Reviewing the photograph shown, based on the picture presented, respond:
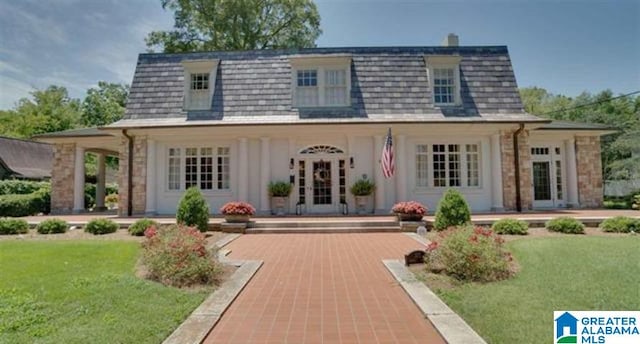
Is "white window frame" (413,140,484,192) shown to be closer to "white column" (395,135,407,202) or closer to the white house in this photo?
the white house

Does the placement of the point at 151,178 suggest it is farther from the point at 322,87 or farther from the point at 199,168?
the point at 322,87

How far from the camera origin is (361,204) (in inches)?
541

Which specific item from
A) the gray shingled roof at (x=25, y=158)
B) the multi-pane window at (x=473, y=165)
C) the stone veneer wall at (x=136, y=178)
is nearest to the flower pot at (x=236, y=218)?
the stone veneer wall at (x=136, y=178)

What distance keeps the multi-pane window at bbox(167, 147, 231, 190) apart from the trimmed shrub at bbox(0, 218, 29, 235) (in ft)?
15.4

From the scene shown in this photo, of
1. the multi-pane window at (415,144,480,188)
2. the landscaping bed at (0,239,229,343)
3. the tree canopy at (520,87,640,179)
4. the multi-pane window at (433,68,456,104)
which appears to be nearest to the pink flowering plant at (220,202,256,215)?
the landscaping bed at (0,239,229,343)

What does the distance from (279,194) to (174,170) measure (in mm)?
4441

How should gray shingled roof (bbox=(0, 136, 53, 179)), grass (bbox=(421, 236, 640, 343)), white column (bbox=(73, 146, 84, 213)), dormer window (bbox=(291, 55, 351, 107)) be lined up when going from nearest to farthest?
grass (bbox=(421, 236, 640, 343)) → dormer window (bbox=(291, 55, 351, 107)) → white column (bbox=(73, 146, 84, 213)) → gray shingled roof (bbox=(0, 136, 53, 179))

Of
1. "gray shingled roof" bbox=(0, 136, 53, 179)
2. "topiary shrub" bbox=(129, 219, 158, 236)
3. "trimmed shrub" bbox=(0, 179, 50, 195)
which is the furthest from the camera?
"gray shingled roof" bbox=(0, 136, 53, 179)

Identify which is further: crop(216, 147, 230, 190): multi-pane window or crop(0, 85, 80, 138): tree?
crop(0, 85, 80, 138): tree

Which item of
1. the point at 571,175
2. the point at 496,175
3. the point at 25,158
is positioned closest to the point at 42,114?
the point at 25,158

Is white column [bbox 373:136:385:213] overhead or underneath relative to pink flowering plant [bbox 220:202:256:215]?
overhead

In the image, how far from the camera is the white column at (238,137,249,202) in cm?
1393

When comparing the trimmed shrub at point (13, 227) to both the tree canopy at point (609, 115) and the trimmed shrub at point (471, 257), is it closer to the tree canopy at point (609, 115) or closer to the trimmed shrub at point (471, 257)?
the trimmed shrub at point (471, 257)

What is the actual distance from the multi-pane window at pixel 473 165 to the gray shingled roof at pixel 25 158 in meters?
27.1
